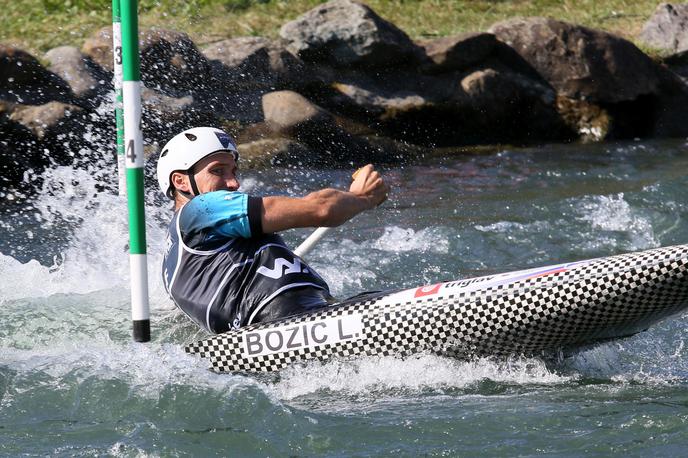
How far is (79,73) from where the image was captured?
38.8ft

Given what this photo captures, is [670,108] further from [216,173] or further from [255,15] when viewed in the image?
[216,173]

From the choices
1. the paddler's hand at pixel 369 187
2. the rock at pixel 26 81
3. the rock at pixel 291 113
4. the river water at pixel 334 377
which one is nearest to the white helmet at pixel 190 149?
the paddler's hand at pixel 369 187

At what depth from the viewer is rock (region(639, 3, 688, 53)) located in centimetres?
1516

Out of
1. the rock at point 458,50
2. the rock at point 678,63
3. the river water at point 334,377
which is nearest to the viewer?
the river water at point 334,377

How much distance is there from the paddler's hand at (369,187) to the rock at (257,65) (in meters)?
7.31

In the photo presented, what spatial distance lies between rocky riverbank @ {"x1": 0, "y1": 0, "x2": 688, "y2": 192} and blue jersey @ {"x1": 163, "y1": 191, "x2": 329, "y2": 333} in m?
5.76

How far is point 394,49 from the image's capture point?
13.4 meters

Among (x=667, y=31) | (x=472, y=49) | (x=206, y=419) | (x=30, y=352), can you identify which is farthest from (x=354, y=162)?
(x=206, y=419)

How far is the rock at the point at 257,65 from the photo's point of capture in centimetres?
1255

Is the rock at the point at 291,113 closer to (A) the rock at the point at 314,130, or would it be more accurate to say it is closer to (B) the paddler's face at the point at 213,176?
(A) the rock at the point at 314,130

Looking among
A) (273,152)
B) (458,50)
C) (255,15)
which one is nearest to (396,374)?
(273,152)

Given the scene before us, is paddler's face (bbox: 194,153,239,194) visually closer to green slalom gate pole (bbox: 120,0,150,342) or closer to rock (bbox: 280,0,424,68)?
green slalom gate pole (bbox: 120,0,150,342)

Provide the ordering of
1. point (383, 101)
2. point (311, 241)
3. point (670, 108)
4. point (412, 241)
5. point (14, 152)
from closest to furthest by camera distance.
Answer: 1. point (311, 241)
2. point (412, 241)
3. point (14, 152)
4. point (383, 101)
5. point (670, 108)

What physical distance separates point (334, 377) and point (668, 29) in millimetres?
11773
